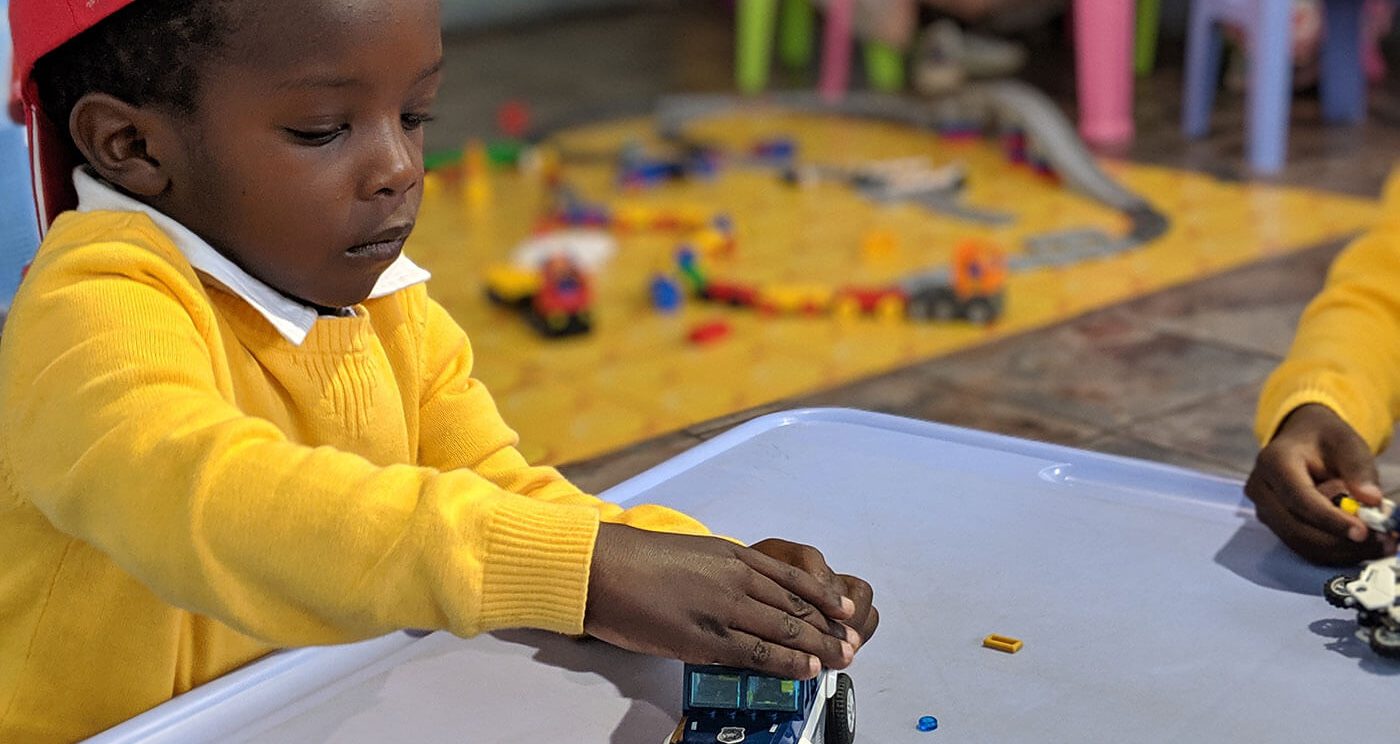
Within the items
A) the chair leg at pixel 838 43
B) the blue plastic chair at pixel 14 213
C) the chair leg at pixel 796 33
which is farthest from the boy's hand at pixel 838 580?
the chair leg at pixel 796 33

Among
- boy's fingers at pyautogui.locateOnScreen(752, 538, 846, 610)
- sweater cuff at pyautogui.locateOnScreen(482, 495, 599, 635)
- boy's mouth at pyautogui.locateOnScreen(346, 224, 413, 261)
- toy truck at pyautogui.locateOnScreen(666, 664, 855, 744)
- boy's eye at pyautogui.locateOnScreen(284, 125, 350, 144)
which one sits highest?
boy's eye at pyautogui.locateOnScreen(284, 125, 350, 144)

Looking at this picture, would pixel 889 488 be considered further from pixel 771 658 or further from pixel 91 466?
pixel 91 466

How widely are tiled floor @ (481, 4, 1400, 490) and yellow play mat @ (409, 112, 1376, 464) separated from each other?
0.08m

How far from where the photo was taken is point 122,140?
0.63 meters

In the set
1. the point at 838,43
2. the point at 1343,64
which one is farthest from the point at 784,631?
the point at 838,43

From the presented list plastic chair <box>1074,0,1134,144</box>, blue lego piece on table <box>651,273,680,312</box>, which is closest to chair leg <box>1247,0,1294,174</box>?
plastic chair <box>1074,0,1134,144</box>

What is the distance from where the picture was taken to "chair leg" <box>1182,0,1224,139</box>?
3.22m

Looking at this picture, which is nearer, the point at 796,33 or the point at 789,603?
the point at 789,603

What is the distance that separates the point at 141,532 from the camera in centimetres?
53

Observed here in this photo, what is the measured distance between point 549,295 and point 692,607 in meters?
1.58

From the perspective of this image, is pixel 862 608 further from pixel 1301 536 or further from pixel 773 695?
pixel 1301 536

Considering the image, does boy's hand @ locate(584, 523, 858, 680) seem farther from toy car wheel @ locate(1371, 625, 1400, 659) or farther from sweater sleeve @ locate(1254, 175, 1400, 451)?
sweater sleeve @ locate(1254, 175, 1400, 451)

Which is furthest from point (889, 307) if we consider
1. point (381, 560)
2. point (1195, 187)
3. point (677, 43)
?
point (677, 43)

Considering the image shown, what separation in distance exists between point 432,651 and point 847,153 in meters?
2.58
